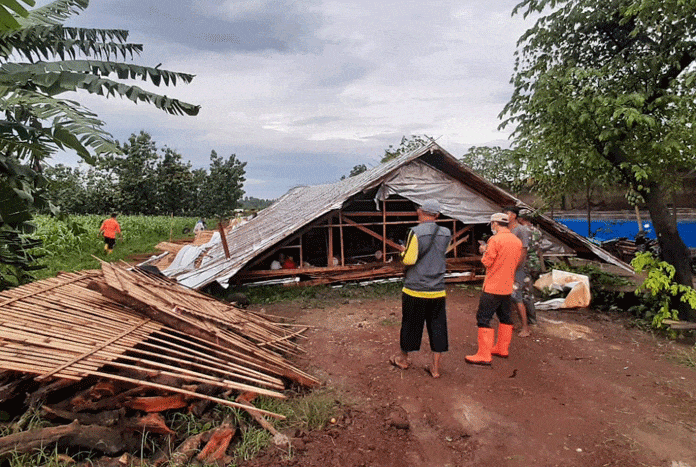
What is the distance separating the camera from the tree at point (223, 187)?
2947 cm

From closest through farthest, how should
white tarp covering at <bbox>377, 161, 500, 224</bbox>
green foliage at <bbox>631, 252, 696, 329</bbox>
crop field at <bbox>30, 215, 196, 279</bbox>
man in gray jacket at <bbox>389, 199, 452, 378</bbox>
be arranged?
man in gray jacket at <bbox>389, 199, 452, 378</bbox>, green foliage at <bbox>631, 252, 696, 329</bbox>, white tarp covering at <bbox>377, 161, 500, 224</bbox>, crop field at <bbox>30, 215, 196, 279</bbox>

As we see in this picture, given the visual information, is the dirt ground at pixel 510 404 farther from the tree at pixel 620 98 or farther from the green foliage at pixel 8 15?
the green foliage at pixel 8 15

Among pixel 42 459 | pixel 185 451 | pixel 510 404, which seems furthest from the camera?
pixel 510 404

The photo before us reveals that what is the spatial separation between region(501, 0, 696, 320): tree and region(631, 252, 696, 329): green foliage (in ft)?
0.92

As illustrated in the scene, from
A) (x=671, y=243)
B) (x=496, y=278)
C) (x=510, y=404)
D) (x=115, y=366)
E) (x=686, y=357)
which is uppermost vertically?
(x=671, y=243)

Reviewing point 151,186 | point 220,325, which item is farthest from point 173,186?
point 220,325

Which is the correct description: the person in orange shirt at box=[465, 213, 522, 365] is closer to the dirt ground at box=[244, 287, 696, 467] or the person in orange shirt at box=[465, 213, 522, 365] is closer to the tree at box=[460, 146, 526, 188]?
the dirt ground at box=[244, 287, 696, 467]

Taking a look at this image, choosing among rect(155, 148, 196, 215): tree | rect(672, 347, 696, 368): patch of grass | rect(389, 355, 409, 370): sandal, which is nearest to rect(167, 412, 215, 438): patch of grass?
rect(389, 355, 409, 370): sandal

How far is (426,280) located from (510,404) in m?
1.39

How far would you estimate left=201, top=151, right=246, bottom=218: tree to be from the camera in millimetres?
29470

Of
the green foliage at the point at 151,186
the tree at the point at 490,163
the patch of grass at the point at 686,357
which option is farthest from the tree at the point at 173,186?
the patch of grass at the point at 686,357

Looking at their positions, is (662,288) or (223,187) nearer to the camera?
(662,288)

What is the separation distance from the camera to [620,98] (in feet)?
17.0

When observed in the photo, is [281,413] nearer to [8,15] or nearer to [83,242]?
[8,15]
